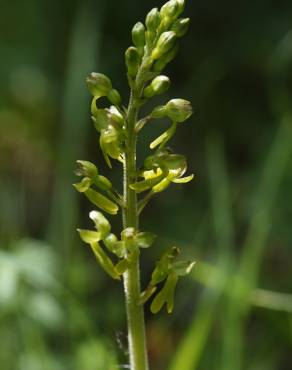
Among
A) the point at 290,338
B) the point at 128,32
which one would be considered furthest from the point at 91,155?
the point at 290,338

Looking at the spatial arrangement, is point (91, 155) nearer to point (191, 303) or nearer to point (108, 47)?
point (108, 47)

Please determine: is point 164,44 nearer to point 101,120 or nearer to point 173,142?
point 101,120

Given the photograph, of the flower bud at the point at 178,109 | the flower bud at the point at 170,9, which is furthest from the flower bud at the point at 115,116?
the flower bud at the point at 170,9

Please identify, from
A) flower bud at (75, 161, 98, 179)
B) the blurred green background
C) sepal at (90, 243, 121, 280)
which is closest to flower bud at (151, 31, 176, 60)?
flower bud at (75, 161, 98, 179)

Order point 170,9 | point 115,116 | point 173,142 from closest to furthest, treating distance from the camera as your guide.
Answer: point 115,116 → point 170,9 → point 173,142

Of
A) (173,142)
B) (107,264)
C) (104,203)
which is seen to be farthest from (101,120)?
(173,142)

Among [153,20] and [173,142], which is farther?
[173,142]

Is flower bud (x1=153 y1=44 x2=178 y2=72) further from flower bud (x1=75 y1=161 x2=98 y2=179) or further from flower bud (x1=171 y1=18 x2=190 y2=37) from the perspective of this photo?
flower bud (x1=75 y1=161 x2=98 y2=179)
